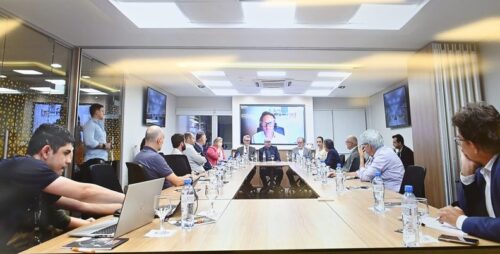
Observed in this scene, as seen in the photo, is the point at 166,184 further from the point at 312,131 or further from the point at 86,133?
the point at 312,131

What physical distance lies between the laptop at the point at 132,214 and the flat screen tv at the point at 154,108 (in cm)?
540

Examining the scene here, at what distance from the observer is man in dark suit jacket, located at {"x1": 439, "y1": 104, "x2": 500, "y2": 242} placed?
4.30 ft

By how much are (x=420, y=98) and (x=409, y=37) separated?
1.02m

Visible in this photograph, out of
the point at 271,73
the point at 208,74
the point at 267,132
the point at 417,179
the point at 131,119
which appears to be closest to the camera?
the point at 417,179

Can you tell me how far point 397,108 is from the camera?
21.6 feet

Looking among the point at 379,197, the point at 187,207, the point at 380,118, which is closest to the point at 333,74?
the point at 380,118

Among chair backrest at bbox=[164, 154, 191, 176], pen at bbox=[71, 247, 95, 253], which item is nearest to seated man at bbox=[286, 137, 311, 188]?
chair backrest at bbox=[164, 154, 191, 176]

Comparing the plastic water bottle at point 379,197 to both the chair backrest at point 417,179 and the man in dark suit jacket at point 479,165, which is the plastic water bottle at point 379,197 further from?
the chair backrest at point 417,179

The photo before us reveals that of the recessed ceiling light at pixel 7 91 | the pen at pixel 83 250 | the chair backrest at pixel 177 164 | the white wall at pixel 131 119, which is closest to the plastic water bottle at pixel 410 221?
the pen at pixel 83 250

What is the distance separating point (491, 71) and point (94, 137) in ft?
18.9

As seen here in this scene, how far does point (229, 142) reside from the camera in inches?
343

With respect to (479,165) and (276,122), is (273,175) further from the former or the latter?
(479,165)

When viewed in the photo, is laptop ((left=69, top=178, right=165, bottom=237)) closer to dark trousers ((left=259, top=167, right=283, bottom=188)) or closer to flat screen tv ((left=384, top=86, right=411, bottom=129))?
dark trousers ((left=259, top=167, right=283, bottom=188))

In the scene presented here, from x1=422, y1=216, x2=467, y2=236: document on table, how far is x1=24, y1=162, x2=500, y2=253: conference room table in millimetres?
55
